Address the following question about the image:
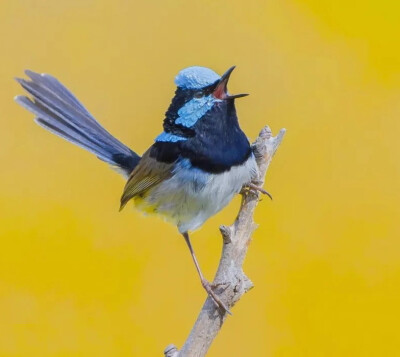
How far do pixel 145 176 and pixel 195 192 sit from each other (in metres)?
0.20

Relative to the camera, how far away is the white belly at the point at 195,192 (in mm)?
2350

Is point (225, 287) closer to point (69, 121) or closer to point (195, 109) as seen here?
point (195, 109)

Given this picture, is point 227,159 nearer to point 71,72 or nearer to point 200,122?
point 200,122

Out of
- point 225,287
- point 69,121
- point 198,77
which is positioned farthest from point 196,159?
point 69,121

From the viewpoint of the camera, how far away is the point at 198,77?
231cm

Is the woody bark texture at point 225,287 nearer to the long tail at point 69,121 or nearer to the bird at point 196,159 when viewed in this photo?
the bird at point 196,159

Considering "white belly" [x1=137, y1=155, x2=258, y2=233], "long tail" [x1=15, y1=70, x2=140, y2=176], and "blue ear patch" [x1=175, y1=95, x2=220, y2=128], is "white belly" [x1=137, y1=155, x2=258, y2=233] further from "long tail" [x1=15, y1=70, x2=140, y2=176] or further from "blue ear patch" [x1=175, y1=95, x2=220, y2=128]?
"long tail" [x1=15, y1=70, x2=140, y2=176]

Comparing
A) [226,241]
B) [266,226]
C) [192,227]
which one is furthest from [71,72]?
[226,241]

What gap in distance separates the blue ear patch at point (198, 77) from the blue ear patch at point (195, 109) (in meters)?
0.03

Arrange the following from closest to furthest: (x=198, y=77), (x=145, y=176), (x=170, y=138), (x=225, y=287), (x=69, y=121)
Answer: (x=225, y=287) < (x=198, y=77) < (x=170, y=138) < (x=145, y=176) < (x=69, y=121)

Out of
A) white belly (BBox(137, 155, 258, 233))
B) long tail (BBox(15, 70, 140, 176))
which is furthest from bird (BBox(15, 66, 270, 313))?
long tail (BBox(15, 70, 140, 176))

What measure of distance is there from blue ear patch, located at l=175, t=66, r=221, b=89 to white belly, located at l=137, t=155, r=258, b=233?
19 cm

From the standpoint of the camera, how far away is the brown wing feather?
2.45 m

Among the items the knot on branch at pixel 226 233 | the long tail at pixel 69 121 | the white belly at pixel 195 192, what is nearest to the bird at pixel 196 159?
the white belly at pixel 195 192
